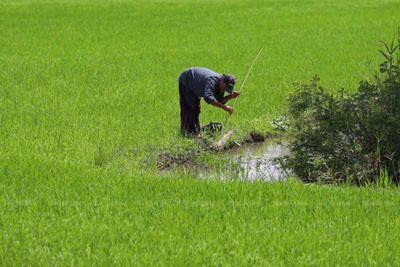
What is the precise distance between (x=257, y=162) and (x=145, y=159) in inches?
41.4

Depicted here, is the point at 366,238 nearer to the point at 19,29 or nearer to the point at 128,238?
the point at 128,238

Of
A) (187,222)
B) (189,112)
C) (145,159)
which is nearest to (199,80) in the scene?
(189,112)

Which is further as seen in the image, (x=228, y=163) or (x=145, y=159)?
(x=228, y=163)

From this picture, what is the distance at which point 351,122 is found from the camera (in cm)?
774

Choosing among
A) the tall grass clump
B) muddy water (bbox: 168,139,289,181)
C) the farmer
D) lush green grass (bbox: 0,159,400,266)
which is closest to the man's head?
the farmer

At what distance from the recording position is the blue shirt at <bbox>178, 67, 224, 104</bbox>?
892 centimetres

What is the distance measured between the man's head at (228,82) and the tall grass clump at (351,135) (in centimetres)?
100

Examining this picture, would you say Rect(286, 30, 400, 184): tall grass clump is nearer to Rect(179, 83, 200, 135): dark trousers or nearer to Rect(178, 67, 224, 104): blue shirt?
Rect(178, 67, 224, 104): blue shirt

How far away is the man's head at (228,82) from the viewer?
8.80 meters

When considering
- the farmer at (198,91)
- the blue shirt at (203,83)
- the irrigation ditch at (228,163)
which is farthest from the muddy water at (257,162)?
the blue shirt at (203,83)

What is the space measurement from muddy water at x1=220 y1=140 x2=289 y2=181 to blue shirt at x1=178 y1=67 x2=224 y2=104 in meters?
0.59

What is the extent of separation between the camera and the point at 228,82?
8820mm

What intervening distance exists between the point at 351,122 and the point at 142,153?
189 centimetres

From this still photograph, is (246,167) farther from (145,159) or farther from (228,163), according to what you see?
(145,159)
